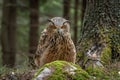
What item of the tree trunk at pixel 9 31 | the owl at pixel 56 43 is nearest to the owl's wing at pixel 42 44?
the owl at pixel 56 43

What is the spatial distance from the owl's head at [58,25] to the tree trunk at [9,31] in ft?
34.0

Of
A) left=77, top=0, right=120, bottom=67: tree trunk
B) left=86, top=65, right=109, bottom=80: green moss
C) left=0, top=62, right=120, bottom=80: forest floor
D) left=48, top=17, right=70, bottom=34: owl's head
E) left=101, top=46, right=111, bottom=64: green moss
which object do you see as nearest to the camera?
left=48, top=17, right=70, bottom=34: owl's head

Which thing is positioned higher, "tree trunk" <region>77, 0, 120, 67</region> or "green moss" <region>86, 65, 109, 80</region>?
"tree trunk" <region>77, 0, 120, 67</region>

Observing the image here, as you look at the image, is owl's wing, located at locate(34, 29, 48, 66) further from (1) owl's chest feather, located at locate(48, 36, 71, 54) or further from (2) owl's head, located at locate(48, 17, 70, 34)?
(2) owl's head, located at locate(48, 17, 70, 34)

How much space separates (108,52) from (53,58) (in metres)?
1.38

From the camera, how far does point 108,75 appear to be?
7.21 m

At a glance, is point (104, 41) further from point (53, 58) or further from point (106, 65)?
point (53, 58)

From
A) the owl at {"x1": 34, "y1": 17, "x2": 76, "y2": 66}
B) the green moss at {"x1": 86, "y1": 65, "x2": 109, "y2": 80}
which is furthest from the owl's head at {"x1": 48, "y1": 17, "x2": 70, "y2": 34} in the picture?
the green moss at {"x1": 86, "y1": 65, "x2": 109, "y2": 80}

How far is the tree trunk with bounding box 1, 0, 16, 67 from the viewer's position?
57.1ft

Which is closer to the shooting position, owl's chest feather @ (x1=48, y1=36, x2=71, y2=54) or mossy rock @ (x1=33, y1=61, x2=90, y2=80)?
mossy rock @ (x1=33, y1=61, x2=90, y2=80)

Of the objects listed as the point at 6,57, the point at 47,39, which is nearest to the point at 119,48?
the point at 47,39

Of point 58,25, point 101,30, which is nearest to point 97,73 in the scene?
point 58,25

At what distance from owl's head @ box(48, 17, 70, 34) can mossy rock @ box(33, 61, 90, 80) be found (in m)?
0.61

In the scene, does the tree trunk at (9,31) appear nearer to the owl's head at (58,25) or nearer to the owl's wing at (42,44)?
the owl's wing at (42,44)
